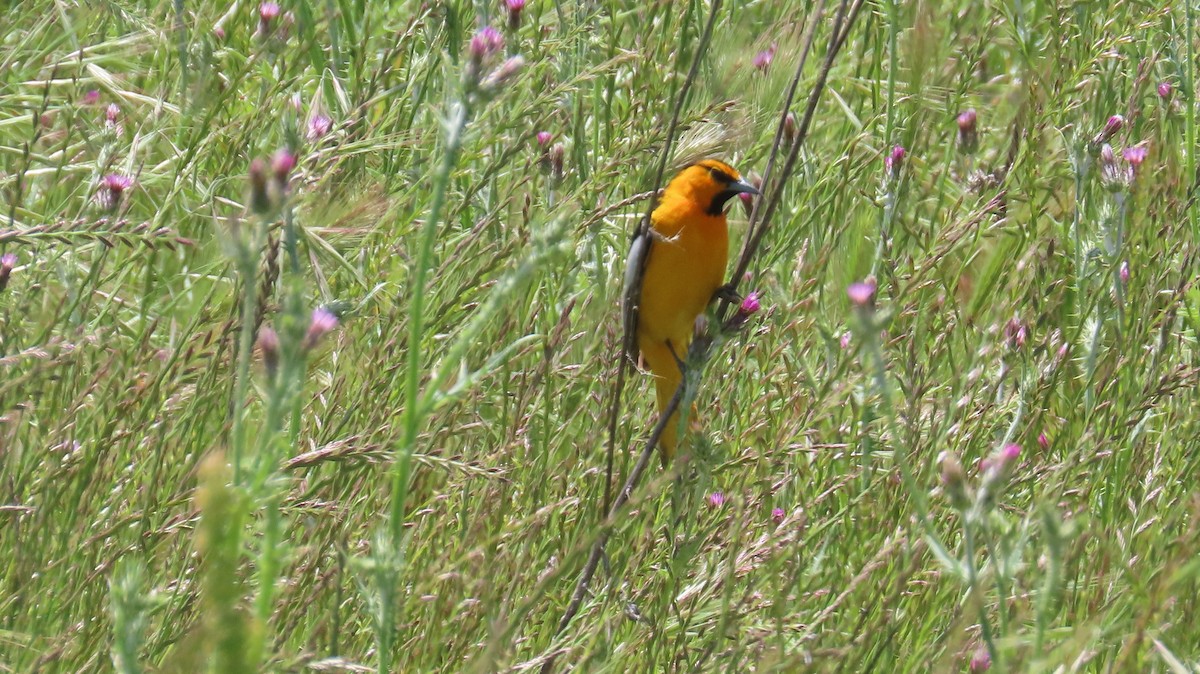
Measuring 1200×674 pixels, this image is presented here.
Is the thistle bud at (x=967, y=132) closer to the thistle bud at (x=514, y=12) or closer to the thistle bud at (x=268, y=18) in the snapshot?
the thistle bud at (x=514, y=12)

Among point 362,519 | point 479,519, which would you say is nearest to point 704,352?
point 479,519

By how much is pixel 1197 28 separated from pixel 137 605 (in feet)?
10.4

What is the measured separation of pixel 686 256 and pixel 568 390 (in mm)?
821

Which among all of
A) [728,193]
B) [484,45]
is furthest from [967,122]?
[484,45]

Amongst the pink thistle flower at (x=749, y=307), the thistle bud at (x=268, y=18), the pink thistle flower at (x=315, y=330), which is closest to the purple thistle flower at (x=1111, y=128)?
the pink thistle flower at (x=749, y=307)

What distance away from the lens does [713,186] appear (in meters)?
3.85

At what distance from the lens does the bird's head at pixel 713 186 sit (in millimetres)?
3820

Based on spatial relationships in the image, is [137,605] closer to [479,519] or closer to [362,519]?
[479,519]

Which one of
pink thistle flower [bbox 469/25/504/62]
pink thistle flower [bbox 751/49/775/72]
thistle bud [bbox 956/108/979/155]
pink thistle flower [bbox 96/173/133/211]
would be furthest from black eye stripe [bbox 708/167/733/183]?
pink thistle flower [bbox 469/25/504/62]

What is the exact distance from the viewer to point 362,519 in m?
2.43

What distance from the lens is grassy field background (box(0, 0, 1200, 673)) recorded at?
1.87 metres

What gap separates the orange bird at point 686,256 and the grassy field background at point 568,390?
246 mm

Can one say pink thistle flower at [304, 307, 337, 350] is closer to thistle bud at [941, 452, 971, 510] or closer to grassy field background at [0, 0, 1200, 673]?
grassy field background at [0, 0, 1200, 673]

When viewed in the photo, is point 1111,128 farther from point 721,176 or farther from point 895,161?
point 721,176
